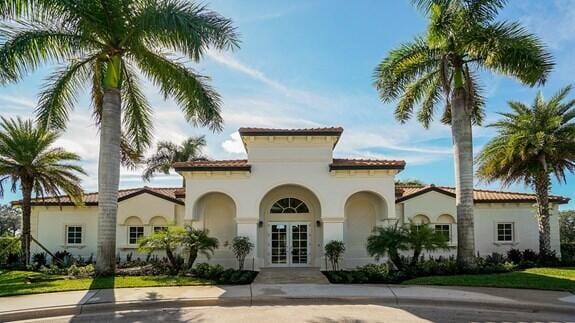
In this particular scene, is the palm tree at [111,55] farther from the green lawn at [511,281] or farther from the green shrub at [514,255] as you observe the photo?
the green shrub at [514,255]

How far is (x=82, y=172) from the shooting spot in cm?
2302

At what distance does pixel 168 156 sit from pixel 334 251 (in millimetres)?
21102

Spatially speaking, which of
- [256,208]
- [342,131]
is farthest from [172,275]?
[342,131]

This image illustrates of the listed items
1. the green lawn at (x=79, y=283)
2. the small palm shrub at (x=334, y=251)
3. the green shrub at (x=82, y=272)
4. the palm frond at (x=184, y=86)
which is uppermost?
the palm frond at (x=184, y=86)

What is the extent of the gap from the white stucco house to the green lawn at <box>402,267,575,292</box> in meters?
4.45

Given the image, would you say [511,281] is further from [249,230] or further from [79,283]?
[79,283]

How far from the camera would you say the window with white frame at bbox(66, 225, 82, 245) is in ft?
78.3

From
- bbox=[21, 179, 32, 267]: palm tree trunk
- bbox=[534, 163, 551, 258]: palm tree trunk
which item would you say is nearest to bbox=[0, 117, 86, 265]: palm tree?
bbox=[21, 179, 32, 267]: palm tree trunk

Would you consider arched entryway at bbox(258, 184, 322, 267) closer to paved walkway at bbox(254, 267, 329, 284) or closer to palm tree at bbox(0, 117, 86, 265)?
paved walkway at bbox(254, 267, 329, 284)

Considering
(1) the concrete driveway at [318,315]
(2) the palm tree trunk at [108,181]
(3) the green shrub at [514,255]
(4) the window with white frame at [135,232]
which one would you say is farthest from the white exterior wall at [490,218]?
(2) the palm tree trunk at [108,181]

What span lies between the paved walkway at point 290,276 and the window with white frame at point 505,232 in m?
11.7

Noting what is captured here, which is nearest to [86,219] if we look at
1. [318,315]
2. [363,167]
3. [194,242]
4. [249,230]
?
[194,242]

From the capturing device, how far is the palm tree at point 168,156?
34.8 metres

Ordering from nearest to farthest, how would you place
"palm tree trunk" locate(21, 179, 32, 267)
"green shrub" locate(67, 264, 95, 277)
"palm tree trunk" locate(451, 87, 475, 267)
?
"green shrub" locate(67, 264, 95, 277) < "palm tree trunk" locate(451, 87, 475, 267) < "palm tree trunk" locate(21, 179, 32, 267)
